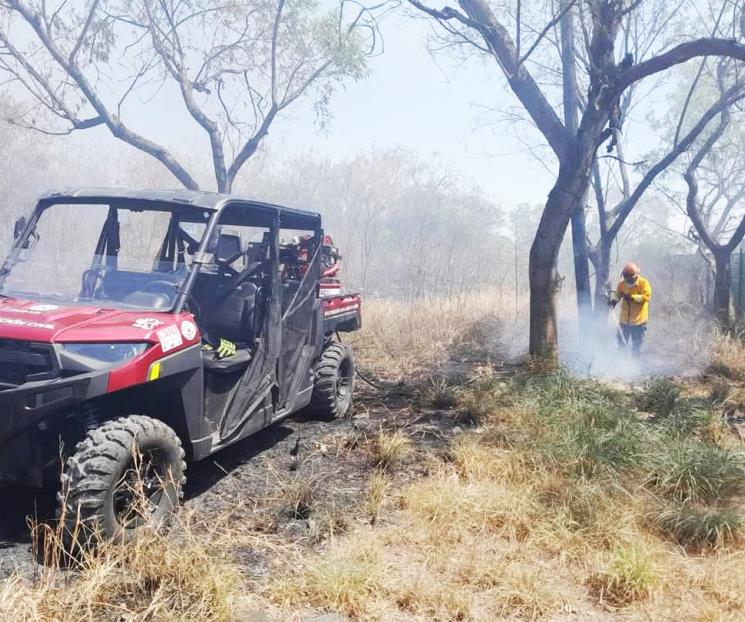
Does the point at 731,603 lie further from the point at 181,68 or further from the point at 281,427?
the point at 181,68

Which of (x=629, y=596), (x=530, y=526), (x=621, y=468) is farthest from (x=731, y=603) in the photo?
(x=621, y=468)

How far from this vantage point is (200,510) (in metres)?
4.13

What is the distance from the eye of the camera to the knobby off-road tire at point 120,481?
3248mm

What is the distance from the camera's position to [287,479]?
186 inches

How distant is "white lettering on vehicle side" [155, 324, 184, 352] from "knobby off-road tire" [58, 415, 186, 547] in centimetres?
42

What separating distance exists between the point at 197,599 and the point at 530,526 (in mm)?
1991

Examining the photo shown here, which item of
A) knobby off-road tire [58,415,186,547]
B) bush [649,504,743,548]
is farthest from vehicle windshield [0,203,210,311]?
bush [649,504,743,548]

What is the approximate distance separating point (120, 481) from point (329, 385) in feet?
9.84

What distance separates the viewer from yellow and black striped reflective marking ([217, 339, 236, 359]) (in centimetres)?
440

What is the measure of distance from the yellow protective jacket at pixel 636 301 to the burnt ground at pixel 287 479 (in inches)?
185

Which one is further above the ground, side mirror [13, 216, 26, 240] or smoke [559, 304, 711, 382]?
side mirror [13, 216, 26, 240]

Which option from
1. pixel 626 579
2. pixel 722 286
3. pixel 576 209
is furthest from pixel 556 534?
pixel 722 286

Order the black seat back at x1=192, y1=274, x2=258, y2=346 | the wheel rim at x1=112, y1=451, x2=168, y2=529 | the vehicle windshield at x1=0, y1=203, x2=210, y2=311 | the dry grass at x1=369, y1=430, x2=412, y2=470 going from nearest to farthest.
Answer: the wheel rim at x1=112, y1=451, x2=168, y2=529 < the vehicle windshield at x1=0, y1=203, x2=210, y2=311 < the black seat back at x1=192, y1=274, x2=258, y2=346 < the dry grass at x1=369, y1=430, x2=412, y2=470

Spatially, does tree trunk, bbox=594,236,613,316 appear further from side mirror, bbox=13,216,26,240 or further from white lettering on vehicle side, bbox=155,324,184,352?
side mirror, bbox=13,216,26,240
